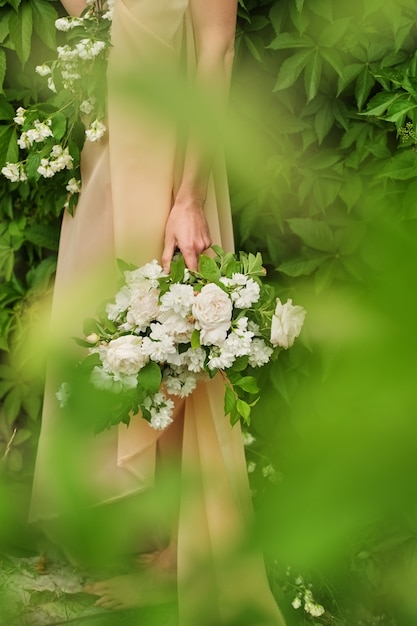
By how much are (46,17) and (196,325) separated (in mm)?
1056

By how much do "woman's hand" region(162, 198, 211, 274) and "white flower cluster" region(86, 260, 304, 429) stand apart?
11 cm

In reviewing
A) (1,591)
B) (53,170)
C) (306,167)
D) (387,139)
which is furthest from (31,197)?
(1,591)

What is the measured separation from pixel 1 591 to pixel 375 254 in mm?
190

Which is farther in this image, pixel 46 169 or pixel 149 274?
pixel 46 169

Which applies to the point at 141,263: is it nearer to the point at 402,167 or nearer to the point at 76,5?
the point at 402,167

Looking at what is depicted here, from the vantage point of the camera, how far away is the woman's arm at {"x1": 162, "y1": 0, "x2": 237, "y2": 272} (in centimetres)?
135

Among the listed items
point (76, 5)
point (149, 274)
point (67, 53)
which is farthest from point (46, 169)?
point (149, 274)

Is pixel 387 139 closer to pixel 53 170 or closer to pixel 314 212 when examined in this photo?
pixel 314 212

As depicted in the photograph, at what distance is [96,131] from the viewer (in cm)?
151

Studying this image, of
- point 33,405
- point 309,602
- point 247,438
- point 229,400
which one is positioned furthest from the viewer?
point 33,405

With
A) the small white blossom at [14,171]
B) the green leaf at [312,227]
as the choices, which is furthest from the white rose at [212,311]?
the small white blossom at [14,171]

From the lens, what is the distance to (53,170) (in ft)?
5.35

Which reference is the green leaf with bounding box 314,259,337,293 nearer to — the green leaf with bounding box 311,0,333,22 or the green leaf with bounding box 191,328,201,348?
the green leaf with bounding box 191,328,201,348

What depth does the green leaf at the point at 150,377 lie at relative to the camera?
1354 millimetres
